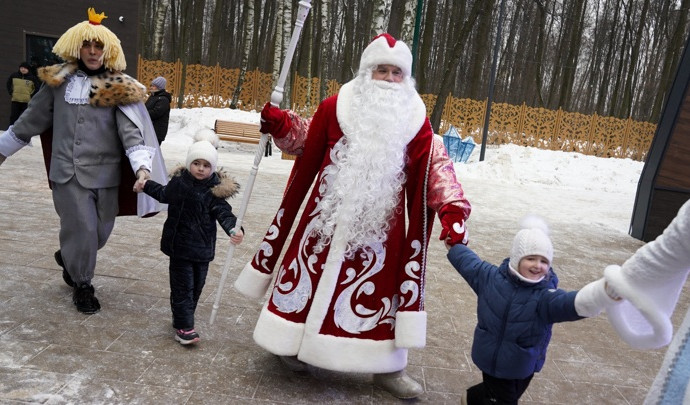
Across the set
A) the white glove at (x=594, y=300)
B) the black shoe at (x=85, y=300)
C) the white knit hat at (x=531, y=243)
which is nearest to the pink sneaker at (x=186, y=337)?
the black shoe at (x=85, y=300)

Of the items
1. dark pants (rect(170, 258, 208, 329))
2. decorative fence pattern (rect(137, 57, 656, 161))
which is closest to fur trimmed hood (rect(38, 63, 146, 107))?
dark pants (rect(170, 258, 208, 329))

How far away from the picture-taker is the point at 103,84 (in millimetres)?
4016

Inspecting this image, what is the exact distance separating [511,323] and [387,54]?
4.87ft

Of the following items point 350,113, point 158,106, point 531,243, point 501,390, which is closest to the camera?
point 531,243

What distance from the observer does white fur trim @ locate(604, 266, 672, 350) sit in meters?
1.71

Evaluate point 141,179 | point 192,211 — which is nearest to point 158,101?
point 141,179

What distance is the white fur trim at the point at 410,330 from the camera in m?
3.16

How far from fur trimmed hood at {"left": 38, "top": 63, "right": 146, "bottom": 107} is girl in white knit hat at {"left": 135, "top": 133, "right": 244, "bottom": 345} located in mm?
731

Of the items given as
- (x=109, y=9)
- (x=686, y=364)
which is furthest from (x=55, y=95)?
(x=109, y=9)

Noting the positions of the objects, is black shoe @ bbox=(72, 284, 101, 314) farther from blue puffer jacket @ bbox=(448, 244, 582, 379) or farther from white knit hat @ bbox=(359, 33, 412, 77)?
blue puffer jacket @ bbox=(448, 244, 582, 379)

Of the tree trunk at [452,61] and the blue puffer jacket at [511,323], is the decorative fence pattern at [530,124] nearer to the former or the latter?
the tree trunk at [452,61]

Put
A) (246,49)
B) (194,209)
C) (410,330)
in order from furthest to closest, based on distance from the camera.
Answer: (246,49) < (194,209) < (410,330)

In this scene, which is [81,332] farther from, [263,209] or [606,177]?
[606,177]

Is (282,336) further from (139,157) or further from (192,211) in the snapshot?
(139,157)
